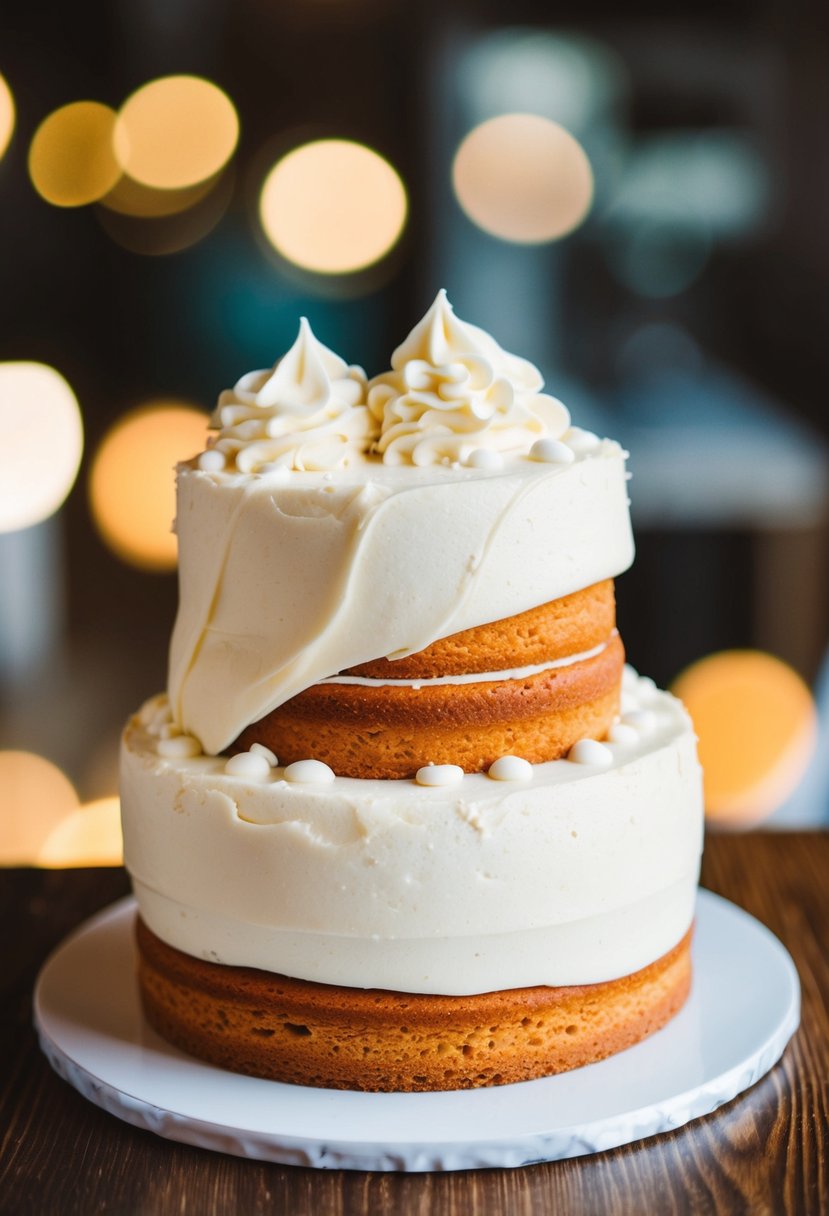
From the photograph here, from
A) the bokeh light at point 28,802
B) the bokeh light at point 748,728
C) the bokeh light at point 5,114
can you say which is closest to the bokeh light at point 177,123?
the bokeh light at point 5,114

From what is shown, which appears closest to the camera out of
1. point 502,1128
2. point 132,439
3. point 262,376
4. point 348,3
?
point 502,1128

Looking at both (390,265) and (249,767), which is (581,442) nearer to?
(249,767)

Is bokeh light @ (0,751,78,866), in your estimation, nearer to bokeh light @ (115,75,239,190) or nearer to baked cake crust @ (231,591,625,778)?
bokeh light @ (115,75,239,190)

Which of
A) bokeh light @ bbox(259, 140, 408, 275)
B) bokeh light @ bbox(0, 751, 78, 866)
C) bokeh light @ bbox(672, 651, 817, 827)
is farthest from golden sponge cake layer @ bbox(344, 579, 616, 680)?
bokeh light @ bbox(259, 140, 408, 275)

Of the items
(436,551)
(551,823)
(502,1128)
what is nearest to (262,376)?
(436,551)

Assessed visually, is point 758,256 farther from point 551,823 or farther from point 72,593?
point 551,823

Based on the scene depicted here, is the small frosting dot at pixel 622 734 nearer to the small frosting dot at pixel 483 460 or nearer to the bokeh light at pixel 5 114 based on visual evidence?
the small frosting dot at pixel 483 460
